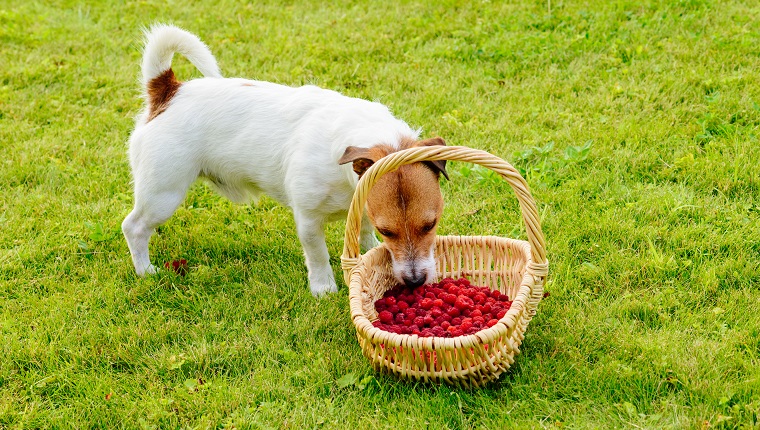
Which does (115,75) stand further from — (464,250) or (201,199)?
(464,250)

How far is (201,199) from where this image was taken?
5750 mm

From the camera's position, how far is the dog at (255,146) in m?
4.24

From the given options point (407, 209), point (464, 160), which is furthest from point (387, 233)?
point (464, 160)

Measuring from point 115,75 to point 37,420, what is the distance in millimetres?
4768

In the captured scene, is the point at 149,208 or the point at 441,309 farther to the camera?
the point at 149,208

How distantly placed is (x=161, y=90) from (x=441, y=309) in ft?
7.61

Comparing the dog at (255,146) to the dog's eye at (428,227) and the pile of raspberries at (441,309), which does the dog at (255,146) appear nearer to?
the dog's eye at (428,227)

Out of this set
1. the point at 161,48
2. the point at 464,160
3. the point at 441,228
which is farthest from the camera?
the point at 441,228

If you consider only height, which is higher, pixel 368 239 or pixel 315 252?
pixel 315 252

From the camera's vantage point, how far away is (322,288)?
4.56m

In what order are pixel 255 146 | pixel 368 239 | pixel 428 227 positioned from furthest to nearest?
pixel 368 239, pixel 255 146, pixel 428 227

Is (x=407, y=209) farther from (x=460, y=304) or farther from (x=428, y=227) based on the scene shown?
(x=460, y=304)

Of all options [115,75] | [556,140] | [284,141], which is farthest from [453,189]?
[115,75]

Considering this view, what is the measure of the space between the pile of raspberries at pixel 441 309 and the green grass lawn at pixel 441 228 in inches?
10.0
